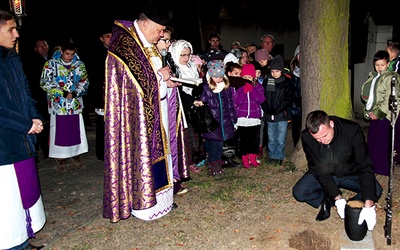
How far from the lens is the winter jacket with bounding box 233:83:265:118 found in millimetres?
6207

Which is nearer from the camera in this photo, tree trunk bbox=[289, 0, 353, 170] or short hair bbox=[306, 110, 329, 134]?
short hair bbox=[306, 110, 329, 134]

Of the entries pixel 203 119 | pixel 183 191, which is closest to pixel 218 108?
pixel 203 119

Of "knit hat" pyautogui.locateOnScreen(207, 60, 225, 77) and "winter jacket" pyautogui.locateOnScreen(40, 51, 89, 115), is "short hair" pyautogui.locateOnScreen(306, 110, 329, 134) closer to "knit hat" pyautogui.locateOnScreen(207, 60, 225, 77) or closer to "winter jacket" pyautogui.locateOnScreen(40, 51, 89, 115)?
"knit hat" pyautogui.locateOnScreen(207, 60, 225, 77)

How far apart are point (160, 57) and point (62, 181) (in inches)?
116

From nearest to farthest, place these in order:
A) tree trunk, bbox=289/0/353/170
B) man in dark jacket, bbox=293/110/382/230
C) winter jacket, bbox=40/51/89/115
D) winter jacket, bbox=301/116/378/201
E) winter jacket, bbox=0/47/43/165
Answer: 1. winter jacket, bbox=0/47/43/165
2. man in dark jacket, bbox=293/110/382/230
3. winter jacket, bbox=301/116/378/201
4. tree trunk, bbox=289/0/353/170
5. winter jacket, bbox=40/51/89/115

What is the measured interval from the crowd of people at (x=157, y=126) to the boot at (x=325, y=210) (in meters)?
0.01

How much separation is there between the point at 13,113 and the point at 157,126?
1.41m

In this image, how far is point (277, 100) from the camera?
20.6ft

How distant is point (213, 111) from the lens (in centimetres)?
584

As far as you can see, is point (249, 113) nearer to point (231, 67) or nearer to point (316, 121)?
point (231, 67)

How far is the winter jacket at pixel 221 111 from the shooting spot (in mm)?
5836

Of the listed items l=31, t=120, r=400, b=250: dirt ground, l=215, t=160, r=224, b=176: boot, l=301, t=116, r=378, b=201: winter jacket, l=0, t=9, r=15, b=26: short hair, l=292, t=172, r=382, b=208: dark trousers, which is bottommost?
l=31, t=120, r=400, b=250: dirt ground

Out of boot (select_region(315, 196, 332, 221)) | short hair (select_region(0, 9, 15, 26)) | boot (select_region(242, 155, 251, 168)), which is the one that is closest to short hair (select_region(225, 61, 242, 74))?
boot (select_region(242, 155, 251, 168))

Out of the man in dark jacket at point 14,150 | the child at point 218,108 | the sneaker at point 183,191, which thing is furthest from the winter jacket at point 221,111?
the man in dark jacket at point 14,150
